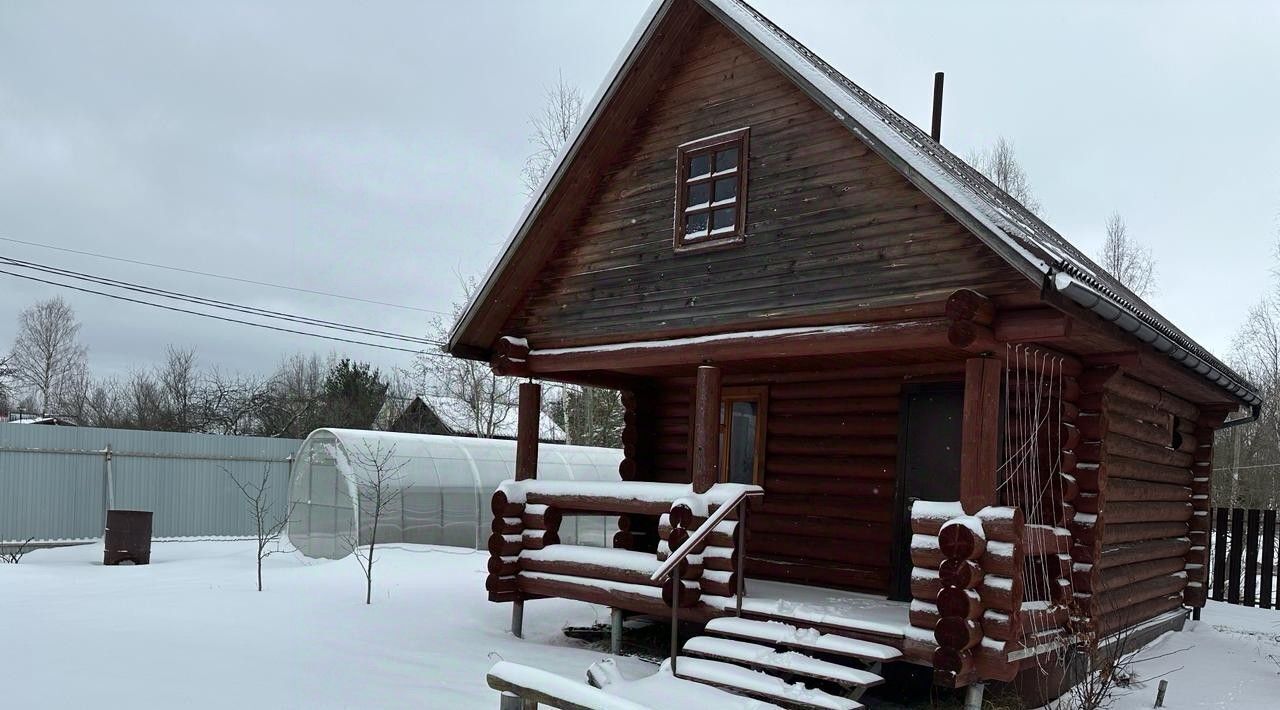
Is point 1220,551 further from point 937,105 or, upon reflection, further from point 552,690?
point 552,690

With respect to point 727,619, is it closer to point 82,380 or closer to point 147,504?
point 147,504

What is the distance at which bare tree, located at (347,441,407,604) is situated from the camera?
17.7 meters

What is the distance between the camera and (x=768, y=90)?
967 cm

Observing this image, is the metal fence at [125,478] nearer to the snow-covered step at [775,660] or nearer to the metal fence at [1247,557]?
the snow-covered step at [775,660]

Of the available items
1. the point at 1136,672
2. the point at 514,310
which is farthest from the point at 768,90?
the point at 1136,672

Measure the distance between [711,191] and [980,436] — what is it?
3867mm

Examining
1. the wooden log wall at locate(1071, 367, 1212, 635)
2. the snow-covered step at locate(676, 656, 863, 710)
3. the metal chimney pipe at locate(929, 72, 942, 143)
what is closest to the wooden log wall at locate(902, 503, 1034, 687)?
the snow-covered step at locate(676, 656, 863, 710)

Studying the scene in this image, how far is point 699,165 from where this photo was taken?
10.3 metres

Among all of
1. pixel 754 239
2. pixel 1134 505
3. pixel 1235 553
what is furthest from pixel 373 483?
pixel 1235 553

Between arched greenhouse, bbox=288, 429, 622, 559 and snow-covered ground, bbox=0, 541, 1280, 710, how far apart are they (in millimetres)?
2633

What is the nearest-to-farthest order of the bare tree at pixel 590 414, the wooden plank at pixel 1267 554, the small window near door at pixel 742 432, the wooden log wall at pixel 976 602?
1. the wooden log wall at pixel 976 602
2. the small window near door at pixel 742 432
3. the wooden plank at pixel 1267 554
4. the bare tree at pixel 590 414

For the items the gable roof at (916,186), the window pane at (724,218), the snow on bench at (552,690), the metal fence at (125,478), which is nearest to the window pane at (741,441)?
the window pane at (724,218)

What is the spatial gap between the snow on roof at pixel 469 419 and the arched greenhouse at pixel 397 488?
43.4 ft

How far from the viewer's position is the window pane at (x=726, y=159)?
9969 millimetres
